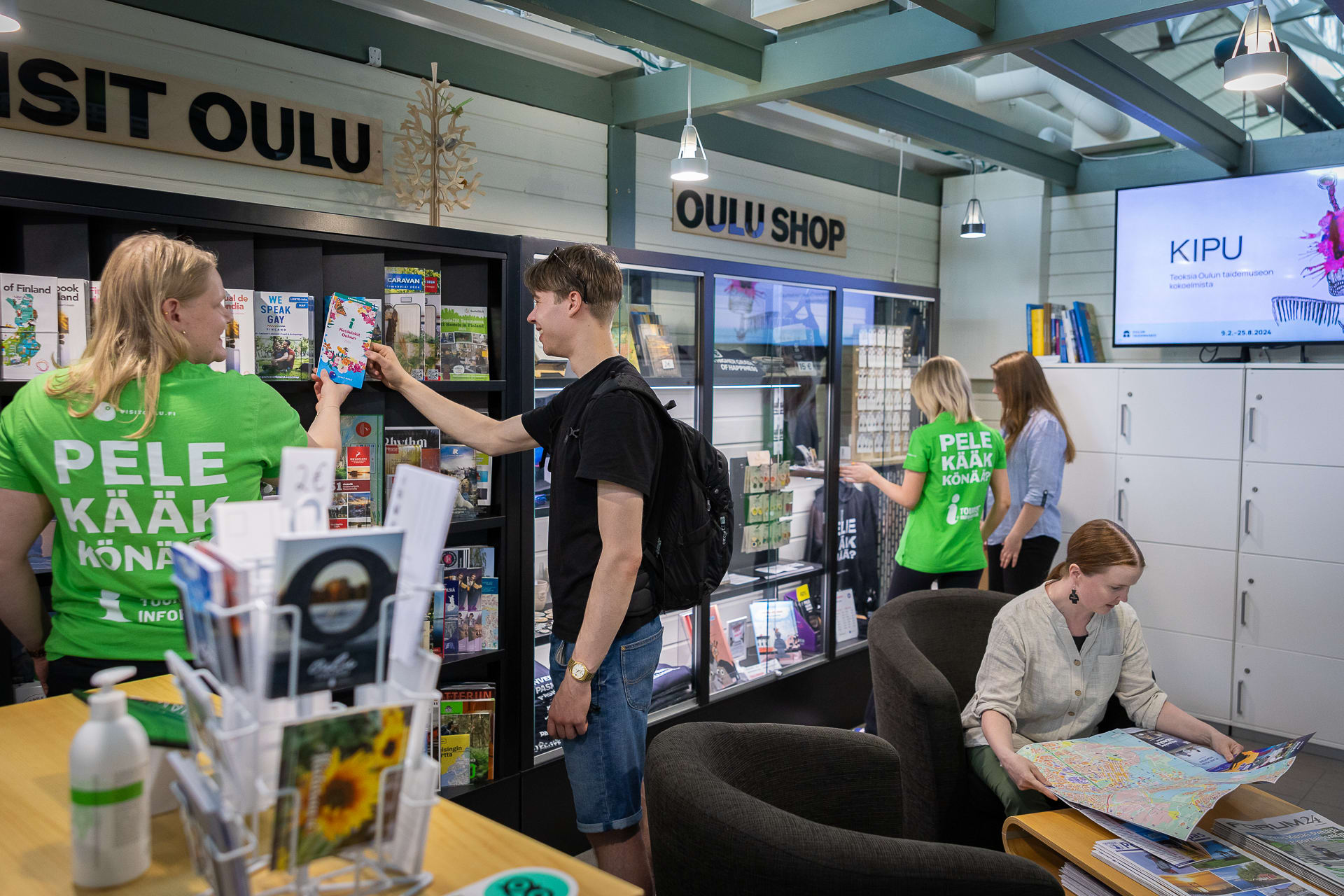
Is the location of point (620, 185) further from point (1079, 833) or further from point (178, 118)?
point (1079, 833)

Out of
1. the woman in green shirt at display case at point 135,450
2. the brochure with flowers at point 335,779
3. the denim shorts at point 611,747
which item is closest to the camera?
the brochure with flowers at point 335,779

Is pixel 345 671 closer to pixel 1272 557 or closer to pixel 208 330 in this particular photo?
pixel 208 330

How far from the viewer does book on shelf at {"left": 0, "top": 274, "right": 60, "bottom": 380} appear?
2.22 meters

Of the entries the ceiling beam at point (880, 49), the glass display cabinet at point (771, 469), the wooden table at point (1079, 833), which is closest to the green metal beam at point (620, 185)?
the ceiling beam at point (880, 49)

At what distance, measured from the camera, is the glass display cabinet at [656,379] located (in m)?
3.56

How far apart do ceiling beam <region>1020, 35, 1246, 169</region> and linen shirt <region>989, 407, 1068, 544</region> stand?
145 cm

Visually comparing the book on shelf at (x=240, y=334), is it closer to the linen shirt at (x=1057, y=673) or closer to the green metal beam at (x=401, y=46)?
the green metal beam at (x=401, y=46)

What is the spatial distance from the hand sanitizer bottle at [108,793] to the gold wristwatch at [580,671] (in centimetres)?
112

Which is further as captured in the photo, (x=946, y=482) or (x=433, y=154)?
(x=946, y=482)

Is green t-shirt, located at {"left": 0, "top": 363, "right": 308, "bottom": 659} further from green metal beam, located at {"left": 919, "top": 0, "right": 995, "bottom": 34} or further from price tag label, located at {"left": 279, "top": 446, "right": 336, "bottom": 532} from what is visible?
green metal beam, located at {"left": 919, "top": 0, "right": 995, "bottom": 34}

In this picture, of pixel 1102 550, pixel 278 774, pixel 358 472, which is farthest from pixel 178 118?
pixel 1102 550

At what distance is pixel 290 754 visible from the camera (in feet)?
2.90

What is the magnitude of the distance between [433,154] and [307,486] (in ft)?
8.61

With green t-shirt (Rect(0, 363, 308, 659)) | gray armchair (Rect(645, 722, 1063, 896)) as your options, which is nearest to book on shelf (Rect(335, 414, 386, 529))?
green t-shirt (Rect(0, 363, 308, 659))
